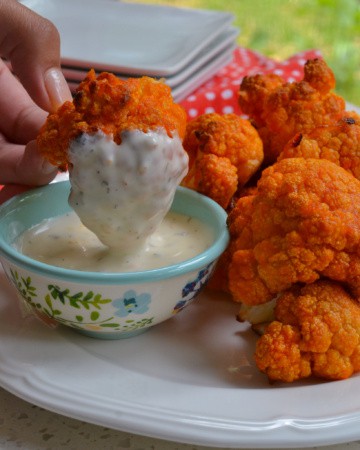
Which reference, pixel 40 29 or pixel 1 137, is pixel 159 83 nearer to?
pixel 40 29

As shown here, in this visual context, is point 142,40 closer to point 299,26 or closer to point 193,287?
point 193,287

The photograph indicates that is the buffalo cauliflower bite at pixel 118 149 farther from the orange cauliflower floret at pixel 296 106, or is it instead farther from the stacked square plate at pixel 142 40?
the stacked square plate at pixel 142 40

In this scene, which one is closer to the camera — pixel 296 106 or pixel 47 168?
pixel 47 168

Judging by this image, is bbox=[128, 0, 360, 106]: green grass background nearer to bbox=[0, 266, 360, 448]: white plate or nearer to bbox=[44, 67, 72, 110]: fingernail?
bbox=[44, 67, 72, 110]: fingernail

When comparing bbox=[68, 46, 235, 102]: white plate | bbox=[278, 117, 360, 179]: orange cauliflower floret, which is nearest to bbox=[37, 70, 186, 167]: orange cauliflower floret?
bbox=[278, 117, 360, 179]: orange cauliflower floret

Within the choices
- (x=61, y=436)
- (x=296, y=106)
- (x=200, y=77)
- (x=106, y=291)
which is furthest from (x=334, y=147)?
(x=200, y=77)

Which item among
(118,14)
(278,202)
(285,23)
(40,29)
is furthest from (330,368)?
(285,23)
